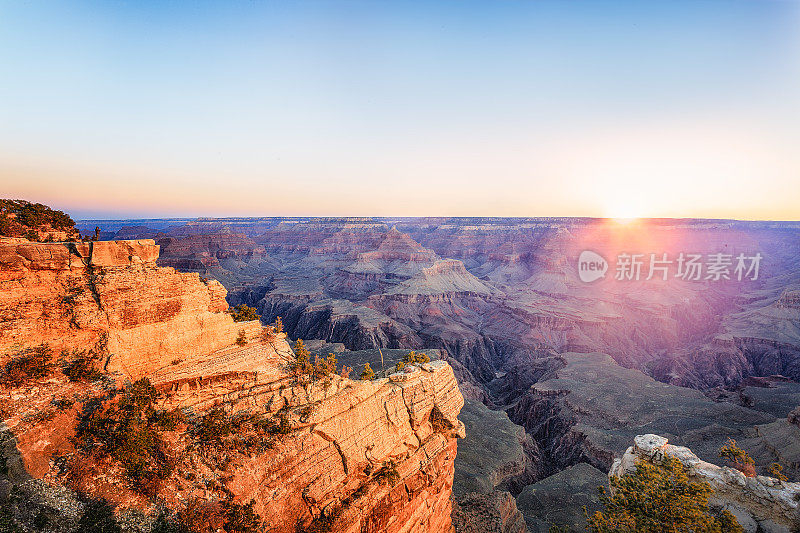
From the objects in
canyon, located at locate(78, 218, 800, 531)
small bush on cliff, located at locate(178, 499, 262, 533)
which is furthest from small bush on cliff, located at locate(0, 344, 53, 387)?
canyon, located at locate(78, 218, 800, 531)

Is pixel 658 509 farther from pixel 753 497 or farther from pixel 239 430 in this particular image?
pixel 239 430

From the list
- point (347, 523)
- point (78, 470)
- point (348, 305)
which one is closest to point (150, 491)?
point (78, 470)

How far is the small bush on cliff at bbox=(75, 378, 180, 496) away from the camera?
445 inches

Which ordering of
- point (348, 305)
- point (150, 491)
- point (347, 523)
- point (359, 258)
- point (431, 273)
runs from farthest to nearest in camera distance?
point (359, 258)
point (431, 273)
point (348, 305)
point (347, 523)
point (150, 491)

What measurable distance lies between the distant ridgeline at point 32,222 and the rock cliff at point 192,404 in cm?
298

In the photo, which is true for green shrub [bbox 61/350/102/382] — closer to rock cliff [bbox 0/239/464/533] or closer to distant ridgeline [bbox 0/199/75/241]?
rock cliff [bbox 0/239/464/533]

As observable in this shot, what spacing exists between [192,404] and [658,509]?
883 inches

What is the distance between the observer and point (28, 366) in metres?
11.6

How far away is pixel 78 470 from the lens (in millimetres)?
10664

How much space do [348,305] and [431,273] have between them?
36949 mm

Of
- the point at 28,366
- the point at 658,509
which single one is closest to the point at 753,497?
the point at 658,509

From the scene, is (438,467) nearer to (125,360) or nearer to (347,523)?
(347,523)

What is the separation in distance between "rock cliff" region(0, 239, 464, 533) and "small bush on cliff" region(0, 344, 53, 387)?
0.76 feet

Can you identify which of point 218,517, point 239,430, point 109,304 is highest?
point 109,304
